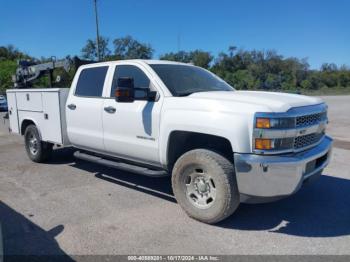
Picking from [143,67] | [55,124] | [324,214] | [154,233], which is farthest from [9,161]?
[324,214]

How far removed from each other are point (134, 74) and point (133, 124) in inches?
31.4

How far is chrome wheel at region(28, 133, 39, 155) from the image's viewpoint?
7.25 metres

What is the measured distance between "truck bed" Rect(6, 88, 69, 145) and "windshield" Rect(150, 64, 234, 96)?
224 cm

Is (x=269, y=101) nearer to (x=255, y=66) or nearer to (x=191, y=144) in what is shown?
(x=191, y=144)

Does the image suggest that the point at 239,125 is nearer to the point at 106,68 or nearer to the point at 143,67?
the point at 143,67

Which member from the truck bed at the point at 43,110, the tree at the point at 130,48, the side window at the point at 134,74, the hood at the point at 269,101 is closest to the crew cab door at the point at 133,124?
the side window at the point at 134,74

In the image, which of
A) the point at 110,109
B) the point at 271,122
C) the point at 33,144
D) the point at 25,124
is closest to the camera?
the point at 271,122

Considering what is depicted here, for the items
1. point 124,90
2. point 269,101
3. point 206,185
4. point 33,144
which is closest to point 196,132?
point 206,185

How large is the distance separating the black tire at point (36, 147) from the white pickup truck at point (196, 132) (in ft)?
3.30

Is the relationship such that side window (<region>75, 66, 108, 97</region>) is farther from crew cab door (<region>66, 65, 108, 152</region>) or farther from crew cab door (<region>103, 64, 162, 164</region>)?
crew cab door (<region>103, 64, 162, 164</region>)

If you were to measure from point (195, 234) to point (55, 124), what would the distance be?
3.78 metres

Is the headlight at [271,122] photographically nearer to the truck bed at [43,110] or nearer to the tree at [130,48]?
the truck bed at [43,110]

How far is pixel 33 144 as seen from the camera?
7.42 m

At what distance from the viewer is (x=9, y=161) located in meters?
7.76
